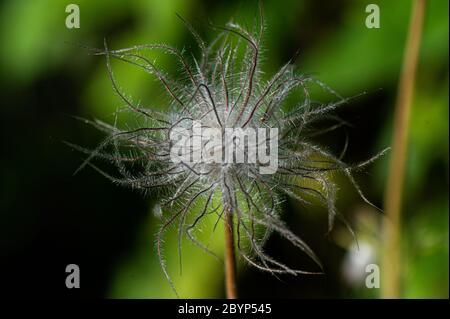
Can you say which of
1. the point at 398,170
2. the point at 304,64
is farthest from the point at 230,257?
the point at 304,64

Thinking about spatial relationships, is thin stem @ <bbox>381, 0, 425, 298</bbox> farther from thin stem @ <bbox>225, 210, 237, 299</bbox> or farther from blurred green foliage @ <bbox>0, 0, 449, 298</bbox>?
thin stem @ <bbox>225, 210, 237, 299</bbox>

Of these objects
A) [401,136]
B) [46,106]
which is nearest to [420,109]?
[401,136]

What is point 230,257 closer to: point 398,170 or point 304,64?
point 398,170

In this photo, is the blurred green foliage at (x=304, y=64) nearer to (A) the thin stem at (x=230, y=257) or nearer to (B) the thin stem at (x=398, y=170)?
(B) the thin stem at (x=398, y=170)

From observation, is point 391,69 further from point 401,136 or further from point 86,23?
point 86,23

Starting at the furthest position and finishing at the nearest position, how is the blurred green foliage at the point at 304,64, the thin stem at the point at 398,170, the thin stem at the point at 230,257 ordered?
the blurred green foliage at the point at 304,64
the thin stem at the point at 398,170
the thin stem at the point at 230,257

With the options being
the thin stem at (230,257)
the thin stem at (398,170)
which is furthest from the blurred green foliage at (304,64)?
the thin stem at (230,257)
